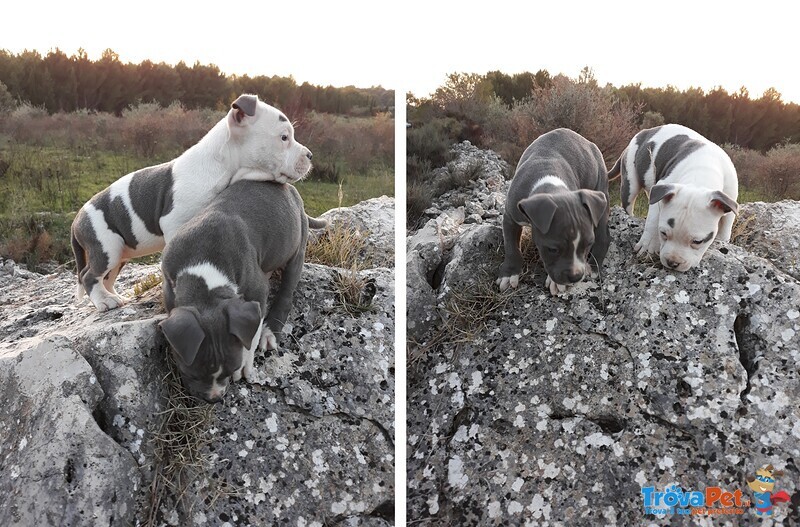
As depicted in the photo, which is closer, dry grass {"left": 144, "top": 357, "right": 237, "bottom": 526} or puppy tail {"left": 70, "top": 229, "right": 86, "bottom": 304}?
dry grass {"left": 144, "top": 357, "right": 237, "bottom": 526}

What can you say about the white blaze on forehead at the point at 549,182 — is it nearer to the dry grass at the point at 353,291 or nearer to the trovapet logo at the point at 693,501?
the dry grass at the point at 353,291

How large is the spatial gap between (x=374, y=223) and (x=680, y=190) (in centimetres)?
157

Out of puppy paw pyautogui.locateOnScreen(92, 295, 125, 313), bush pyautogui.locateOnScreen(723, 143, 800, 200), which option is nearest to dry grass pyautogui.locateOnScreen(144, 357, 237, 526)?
puppy paw pyautogui.locateOnScreen(92, 295, 125, 313)

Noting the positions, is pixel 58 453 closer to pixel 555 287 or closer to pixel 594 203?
pixel 555 287

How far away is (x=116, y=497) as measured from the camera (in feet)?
7.49

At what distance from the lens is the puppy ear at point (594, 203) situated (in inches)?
113

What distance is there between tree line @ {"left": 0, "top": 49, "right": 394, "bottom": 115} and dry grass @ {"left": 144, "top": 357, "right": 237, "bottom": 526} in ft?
5.41

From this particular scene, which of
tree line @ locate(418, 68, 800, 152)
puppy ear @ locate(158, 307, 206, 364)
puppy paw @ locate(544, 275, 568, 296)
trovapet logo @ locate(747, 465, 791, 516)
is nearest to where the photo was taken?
puppy ear @ locate(158, 307, 206, 364)

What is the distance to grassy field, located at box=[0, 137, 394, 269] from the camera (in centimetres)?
318

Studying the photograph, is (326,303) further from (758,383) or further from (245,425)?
(758,383)

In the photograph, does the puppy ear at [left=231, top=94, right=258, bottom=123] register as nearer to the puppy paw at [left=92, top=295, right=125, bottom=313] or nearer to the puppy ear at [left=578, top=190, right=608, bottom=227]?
the puppy paw at [left=92, top=295, right=125, bottom=313]

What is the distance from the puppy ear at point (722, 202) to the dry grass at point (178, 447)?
2.18 metres

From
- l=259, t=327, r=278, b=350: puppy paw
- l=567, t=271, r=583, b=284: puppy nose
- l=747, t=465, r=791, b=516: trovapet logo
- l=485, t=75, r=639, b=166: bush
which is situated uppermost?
l=485, t=75, r=639, b=166: bush

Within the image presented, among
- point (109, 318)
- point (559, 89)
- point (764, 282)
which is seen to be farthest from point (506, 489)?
point (559, 89)
